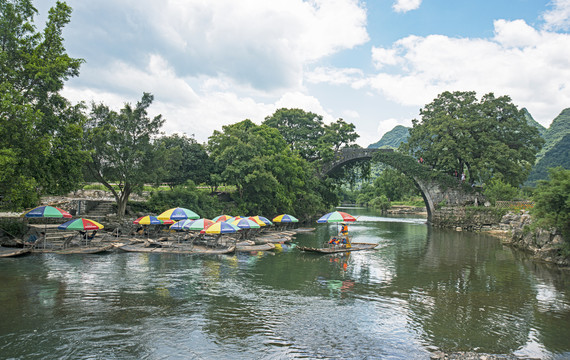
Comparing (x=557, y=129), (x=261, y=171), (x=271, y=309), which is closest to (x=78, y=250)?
(x=271, y=309)

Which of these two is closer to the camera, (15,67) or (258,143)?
(15,67)

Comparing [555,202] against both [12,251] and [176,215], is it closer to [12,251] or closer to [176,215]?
[176,215]

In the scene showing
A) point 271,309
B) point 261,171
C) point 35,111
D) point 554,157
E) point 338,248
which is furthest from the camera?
point 554,157

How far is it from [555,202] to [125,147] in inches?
1109

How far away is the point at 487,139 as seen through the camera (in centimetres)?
3978

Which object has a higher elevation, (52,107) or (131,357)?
(52,107)

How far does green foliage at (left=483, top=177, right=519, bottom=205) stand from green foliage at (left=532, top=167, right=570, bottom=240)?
70.1 ft

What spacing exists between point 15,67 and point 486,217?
44046 mm

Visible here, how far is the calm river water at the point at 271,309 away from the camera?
8.68m

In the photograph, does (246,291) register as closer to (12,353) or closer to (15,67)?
(12,353)

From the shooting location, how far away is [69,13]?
20969mm

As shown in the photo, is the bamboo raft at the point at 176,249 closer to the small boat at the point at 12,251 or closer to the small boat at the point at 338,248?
the small boat at the point at 12,251

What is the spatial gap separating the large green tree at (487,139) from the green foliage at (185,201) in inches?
1095

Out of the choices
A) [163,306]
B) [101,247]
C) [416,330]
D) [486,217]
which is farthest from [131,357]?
[486,217]
